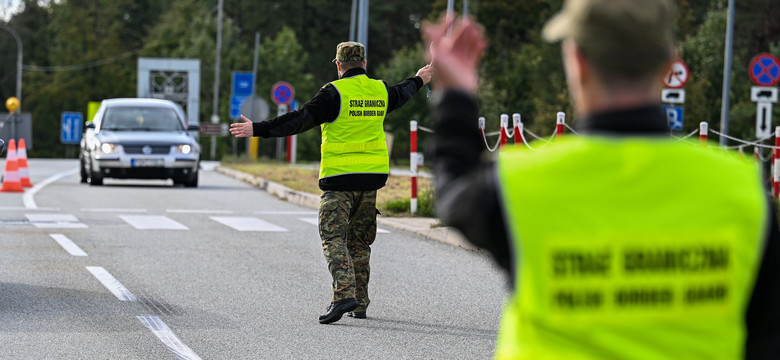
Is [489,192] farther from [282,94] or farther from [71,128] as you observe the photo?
Answer: [71,128]

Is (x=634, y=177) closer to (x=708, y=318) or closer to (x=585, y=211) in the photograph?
(x=585, y=211)

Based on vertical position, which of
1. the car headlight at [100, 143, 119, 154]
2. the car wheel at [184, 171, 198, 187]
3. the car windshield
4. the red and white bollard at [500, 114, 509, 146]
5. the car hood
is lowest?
the car wheel at [184, 171, 198, 187]

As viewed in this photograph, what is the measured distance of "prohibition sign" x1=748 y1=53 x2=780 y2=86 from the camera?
23.3m

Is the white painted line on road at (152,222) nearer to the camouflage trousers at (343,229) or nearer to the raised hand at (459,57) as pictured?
the camouflage trousers at (343,229)

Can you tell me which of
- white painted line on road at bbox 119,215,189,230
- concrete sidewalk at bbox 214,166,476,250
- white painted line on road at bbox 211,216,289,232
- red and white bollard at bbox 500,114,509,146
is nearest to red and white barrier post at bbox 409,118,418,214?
concrete sidewalk at bbox 214,166,476,250

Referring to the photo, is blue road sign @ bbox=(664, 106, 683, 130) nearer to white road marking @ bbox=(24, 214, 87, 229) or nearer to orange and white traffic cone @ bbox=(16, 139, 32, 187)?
white road marking @ bbox=(24, 214, 87, 229)

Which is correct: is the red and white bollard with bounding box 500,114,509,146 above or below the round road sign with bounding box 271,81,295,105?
below

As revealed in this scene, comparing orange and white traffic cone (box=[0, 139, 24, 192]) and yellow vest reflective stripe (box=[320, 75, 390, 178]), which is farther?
orange and white traffic cone (box=[0, 139, 24, 192])

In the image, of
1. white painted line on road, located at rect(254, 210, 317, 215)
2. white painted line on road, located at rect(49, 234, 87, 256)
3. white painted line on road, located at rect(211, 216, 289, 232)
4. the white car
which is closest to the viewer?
white painted line on road, located at rect(49, 234, 87, 256)

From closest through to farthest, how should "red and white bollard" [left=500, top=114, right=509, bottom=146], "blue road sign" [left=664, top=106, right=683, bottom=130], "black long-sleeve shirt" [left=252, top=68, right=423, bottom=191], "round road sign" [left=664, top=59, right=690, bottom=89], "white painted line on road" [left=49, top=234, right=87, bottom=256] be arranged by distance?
"black long-sleeve shirt" [left=252, top=68, right=423, bottom=191] < "white painted line on road" [left=49, top=234, right=87, bottom=256] < "red and white bollard" [left=500, top=114, right=509, bottom=146] < "round road sign" [left=664, top=59, right=690, bottom=89] < "blue road sign" [left=664, top=106, right=683, bottom=130]

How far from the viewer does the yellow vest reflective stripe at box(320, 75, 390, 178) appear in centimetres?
797

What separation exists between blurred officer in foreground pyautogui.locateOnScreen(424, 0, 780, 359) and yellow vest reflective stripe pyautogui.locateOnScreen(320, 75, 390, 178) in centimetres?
562

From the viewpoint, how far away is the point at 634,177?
221 centimetres

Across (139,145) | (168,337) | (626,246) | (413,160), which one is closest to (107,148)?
(139,145)
